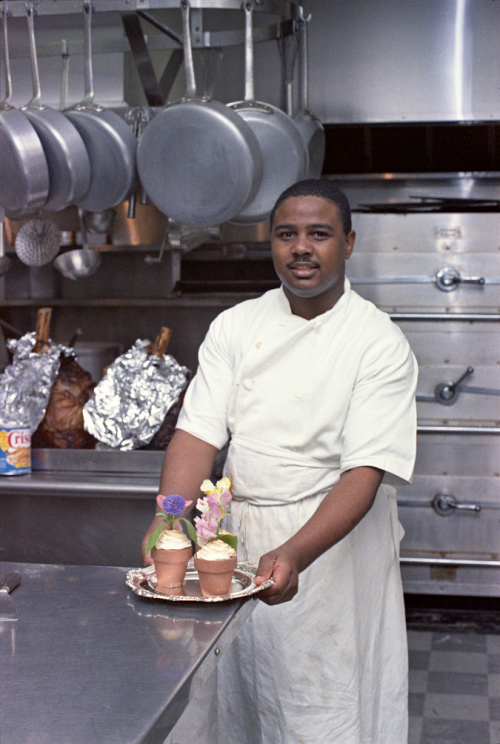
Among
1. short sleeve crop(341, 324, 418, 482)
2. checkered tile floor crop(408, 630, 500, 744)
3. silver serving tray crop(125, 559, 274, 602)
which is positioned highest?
short sleeve crop(341, 324, 418, 482)

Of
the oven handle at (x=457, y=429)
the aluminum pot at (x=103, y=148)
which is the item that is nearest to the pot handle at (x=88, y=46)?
the aluminum pot at (x=103, y=148)

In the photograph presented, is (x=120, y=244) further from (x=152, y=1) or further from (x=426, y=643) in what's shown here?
(x=426, y=643)

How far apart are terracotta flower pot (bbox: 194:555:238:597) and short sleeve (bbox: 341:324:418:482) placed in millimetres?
444

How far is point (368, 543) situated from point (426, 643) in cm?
174

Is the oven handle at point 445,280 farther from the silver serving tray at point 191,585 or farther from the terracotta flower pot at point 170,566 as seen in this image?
the terracotta flower pot at point 170,566

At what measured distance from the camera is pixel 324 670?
180 centimetres

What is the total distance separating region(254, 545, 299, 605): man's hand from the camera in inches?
52.2

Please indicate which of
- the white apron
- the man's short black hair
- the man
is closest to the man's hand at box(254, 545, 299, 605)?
the man

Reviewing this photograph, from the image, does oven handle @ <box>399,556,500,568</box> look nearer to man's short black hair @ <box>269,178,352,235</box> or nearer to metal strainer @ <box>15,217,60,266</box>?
metal strainer @ <box>15,217,60,266</box>

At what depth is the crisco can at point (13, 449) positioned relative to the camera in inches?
102

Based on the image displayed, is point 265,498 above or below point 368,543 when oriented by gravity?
above

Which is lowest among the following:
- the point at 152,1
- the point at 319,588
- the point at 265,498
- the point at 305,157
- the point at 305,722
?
the point at 305,722

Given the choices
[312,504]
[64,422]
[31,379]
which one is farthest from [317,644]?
[31,379]

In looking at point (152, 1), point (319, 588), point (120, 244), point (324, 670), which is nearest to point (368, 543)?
point (319, 588)
